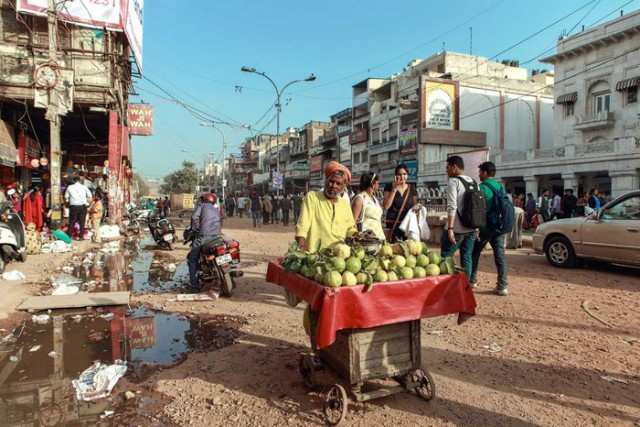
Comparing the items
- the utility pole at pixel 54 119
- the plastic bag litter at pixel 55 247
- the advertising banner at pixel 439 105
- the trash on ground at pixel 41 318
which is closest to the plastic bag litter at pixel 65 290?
the trash on ground at pixel 41 318

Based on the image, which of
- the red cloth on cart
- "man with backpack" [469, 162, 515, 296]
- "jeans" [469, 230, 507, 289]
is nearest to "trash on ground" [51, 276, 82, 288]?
the red cloth on cart

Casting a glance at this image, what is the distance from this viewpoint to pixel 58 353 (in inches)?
161

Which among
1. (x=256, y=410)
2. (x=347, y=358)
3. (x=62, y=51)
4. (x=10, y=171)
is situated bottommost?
(x=256, y=410)

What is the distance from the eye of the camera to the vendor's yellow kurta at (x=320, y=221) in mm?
3568

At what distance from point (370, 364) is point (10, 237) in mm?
7844

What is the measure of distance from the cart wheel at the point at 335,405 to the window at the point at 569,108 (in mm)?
32501

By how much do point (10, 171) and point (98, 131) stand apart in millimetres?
7640

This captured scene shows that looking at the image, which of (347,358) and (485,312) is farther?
(485,312)

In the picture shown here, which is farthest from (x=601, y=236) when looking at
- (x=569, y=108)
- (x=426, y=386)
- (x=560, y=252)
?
(x=569, y=108)

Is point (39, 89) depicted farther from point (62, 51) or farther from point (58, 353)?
point (58, 353)

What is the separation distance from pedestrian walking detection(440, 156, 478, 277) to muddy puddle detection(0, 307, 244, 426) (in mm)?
3059

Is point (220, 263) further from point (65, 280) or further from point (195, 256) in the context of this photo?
point (65, 280)

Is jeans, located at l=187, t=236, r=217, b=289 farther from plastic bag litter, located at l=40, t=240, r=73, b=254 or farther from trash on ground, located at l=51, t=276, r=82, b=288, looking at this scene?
plastic bag litter, located at l=40, t=240, r=73, b=254

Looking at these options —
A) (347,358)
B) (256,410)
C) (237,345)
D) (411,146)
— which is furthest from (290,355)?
(411,146)
